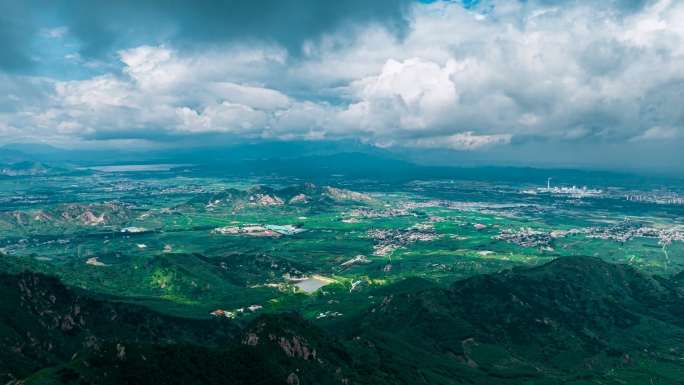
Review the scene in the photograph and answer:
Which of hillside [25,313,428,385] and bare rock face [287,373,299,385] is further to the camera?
bare rock face [287,373,299,385]

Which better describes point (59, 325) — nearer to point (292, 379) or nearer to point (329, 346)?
point (292, 379)

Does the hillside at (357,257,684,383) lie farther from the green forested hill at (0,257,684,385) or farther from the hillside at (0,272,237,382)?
the hillside at (0,272,237,382)

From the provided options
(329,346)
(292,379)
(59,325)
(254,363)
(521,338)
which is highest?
(254,363)

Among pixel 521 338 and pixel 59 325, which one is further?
pixel 521 338

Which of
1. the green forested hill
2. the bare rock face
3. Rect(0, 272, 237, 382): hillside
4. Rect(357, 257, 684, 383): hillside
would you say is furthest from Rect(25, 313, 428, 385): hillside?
Rect(357, 257, 684, 383): hillside

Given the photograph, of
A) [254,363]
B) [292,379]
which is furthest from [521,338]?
[254,363]

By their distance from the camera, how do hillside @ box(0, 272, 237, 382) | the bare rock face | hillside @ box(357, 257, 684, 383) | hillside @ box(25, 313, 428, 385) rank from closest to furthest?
hillside @ box(25, 313, 428, 385)
the bare rock face
hillside @ box(0, 272, 237, 382)
hillside @ box(357, 257, 684, 383)

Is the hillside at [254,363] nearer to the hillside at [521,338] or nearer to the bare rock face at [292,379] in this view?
the bare rock face at [292,379]

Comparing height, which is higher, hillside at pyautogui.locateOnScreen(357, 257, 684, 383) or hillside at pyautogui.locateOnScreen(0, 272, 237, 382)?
hillside at pyautogui.locateOnScreen(0, 272, 237, 382)

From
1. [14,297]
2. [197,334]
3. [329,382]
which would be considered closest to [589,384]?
[329,382]

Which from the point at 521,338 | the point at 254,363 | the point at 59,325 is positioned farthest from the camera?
the point at 521,338

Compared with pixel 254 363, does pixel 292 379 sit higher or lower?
lower

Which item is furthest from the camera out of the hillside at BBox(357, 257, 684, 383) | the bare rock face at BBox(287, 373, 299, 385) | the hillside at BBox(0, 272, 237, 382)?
the hillside at BBox(357, 257, 684, 383)
